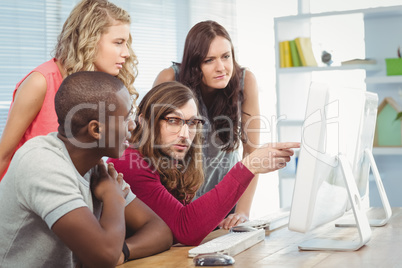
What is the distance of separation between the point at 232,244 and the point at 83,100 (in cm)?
54

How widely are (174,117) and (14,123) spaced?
560 millimetres

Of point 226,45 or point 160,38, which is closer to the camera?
point 226,45

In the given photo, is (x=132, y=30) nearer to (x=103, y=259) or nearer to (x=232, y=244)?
(x=232, y=244)

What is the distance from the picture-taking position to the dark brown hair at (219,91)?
2.43 meters

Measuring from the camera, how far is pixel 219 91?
8.25 ft

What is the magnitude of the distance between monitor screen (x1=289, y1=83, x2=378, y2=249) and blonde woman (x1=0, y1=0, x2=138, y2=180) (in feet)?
3.04

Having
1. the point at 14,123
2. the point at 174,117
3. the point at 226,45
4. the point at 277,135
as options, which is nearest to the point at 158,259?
the point at 174,117

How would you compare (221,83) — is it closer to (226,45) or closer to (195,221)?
(226,45)

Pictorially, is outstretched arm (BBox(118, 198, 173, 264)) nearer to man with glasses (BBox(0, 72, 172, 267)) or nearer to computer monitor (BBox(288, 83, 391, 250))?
man with glasses (BBox(0, 72, 172, 267))

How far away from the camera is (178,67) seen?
2.56 metres

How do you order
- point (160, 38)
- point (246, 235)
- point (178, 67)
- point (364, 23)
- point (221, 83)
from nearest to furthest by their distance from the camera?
point (246, 235) < point (221, 83) < point (178, 67) < point (364, 23) < point (160, 38)

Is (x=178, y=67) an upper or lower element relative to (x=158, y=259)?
upper


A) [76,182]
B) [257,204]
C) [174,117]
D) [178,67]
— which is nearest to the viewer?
[76,182]

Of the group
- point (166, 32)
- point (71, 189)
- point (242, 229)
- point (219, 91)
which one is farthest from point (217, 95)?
point (166, 32)
